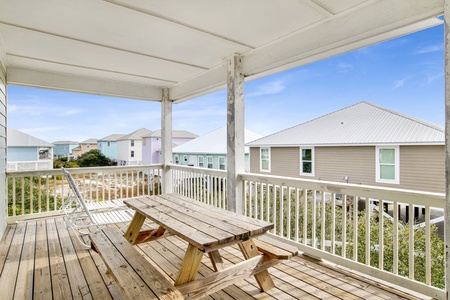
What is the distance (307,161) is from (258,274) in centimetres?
658

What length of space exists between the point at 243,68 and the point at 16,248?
3.75 m

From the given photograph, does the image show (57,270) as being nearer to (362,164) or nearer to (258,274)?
(258,274)

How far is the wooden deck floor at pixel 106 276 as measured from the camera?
80.3 inches

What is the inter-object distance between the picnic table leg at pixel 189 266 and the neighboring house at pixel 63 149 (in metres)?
6.32

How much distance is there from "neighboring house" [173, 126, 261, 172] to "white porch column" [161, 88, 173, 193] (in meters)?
5.26

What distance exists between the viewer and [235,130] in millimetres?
3514

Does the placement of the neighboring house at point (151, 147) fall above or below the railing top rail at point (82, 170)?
above

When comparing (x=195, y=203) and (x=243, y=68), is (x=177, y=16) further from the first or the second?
(x=195, y=203)

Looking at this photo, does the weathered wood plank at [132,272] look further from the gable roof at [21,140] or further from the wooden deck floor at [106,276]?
the gable roof at [21,140]

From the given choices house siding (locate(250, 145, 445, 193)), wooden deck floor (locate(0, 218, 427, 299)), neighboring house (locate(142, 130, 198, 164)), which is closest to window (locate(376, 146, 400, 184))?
house siding (locate(250, 145, 445, 193))

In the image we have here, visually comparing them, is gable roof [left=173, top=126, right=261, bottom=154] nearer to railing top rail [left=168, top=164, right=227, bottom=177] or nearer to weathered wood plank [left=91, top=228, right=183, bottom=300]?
railing top rail [left=168, top=164, right=227, bottom=177]

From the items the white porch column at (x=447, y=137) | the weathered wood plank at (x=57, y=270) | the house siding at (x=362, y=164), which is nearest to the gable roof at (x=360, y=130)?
the house siding at (x=362, y=164)

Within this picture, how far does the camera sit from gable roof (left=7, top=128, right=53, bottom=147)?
4.61 m

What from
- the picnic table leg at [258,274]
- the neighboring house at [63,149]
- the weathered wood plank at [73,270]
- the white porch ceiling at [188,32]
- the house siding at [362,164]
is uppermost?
the white porch ceiling at [188,32]
